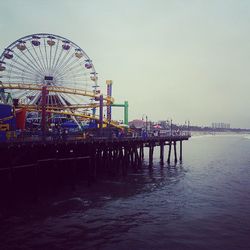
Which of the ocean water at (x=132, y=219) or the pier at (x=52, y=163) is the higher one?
the pier at (x=52, y=163)

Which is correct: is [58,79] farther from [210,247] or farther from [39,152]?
[210,247]

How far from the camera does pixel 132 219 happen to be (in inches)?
702

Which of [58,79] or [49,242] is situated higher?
[58,79]

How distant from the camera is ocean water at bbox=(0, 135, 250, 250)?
14.3 meters

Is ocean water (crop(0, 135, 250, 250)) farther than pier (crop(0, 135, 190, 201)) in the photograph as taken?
No

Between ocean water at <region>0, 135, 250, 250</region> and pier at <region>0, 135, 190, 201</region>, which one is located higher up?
pier at <region>0, 135, 190, 201</region>

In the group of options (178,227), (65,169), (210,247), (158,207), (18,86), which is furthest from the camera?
(18,86)

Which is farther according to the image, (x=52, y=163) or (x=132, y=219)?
(x=52, y=163)

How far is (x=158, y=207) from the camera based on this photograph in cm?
2061

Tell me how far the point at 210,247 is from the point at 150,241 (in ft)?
9.66

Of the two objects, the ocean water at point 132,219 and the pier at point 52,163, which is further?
the pier at point 52,163

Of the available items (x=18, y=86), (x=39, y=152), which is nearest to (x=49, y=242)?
(x=39, y=152)

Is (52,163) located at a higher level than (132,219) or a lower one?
higher

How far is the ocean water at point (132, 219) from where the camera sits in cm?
1432
